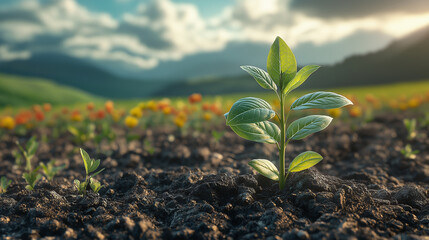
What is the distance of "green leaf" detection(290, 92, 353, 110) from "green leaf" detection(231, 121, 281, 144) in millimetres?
244

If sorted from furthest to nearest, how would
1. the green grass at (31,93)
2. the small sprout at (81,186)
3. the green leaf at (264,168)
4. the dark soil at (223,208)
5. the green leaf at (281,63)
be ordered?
the green grass at (31,93) < the small sprout at (81,186) < the green leaf at (264,168) < the green leaf at (281,63) < the dark soil at (223,208)

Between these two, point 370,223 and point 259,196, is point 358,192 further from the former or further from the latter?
point 259,196

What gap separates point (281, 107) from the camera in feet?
6.48

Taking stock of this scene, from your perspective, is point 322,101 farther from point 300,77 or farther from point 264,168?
point 264,168

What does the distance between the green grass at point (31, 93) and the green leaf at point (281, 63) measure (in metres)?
17.6

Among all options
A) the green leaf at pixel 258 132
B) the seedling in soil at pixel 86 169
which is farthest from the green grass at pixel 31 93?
the green leaf at pixel 258 132

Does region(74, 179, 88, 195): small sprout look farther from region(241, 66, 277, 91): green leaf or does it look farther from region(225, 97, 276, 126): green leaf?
region(241, 66, 277, 91): green leaf

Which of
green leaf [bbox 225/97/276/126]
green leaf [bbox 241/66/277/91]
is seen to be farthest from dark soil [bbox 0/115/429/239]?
green leaf [bbox 241/66/277/91]

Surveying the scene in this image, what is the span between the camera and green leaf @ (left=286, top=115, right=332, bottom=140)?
1.98 metres

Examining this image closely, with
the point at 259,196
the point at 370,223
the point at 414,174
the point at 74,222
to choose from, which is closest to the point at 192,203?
the point at 259,196

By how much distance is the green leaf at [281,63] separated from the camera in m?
1.95

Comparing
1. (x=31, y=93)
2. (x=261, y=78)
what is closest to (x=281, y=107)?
(x=261, y=78)

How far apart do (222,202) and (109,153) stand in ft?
7.38

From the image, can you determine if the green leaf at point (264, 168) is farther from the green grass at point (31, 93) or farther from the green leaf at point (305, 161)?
the green grass at point (31, 93)
